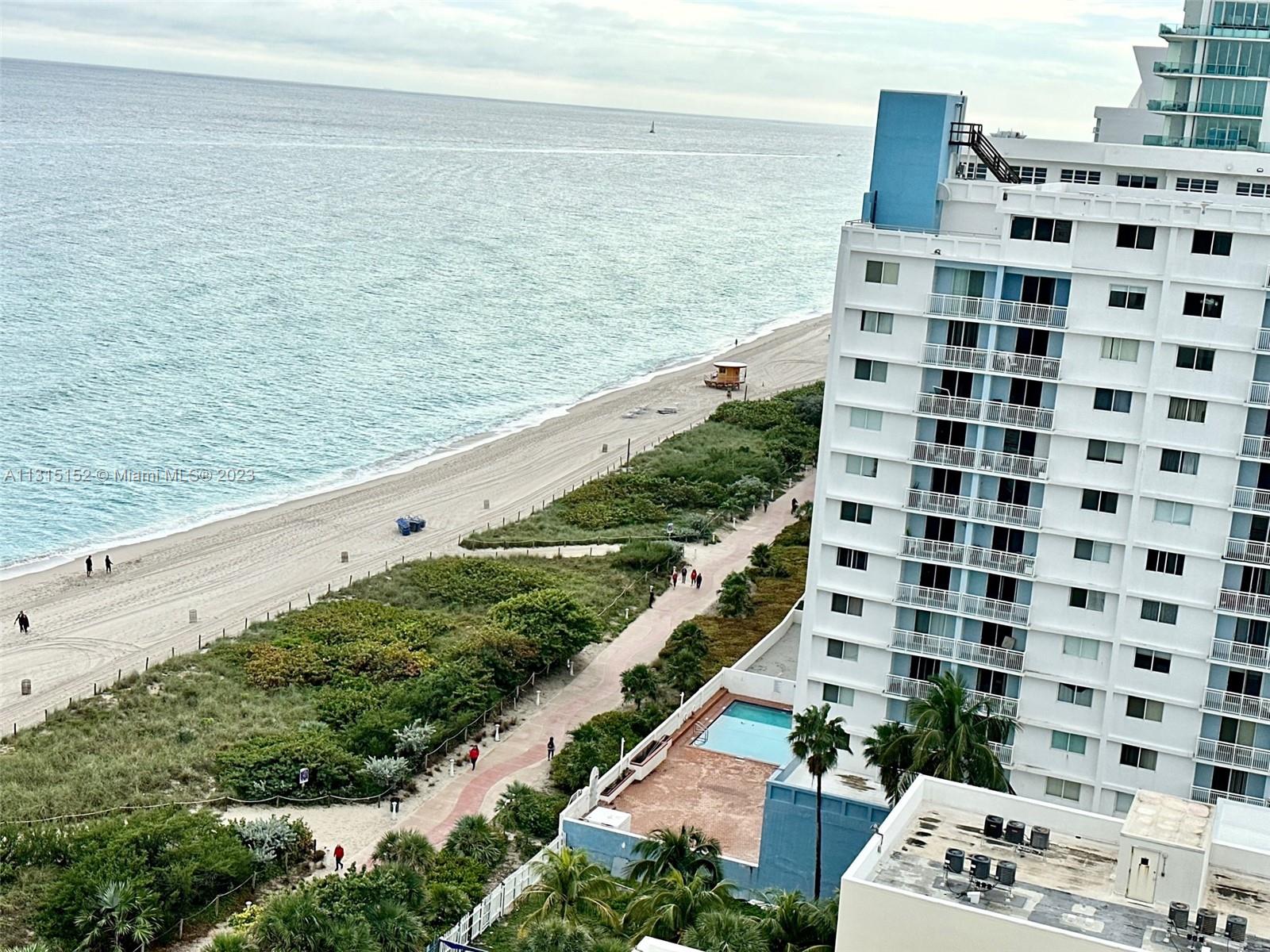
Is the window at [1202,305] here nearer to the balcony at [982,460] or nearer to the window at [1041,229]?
the window at [1041,229]

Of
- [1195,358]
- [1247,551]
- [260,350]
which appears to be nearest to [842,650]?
[1247,551]

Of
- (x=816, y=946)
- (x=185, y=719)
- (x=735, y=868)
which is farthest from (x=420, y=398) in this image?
(x=816, y=946)

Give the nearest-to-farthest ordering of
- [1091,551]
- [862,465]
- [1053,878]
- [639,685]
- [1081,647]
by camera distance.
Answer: [1053,878]
[1091,551]
[1081,647]
[862,465]
[639,685]

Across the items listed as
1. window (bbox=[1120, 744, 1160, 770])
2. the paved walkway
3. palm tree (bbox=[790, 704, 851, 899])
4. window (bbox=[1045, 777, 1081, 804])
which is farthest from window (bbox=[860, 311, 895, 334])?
the paved walkway

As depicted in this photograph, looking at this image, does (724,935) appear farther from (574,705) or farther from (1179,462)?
(574,705)

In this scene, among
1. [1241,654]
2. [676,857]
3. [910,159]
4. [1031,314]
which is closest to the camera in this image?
[676,857]

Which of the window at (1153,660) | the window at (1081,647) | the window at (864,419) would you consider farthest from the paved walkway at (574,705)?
the window at (1153,660)

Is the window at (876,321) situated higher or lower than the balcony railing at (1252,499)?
higher
